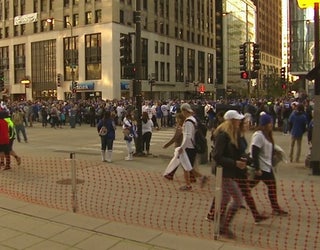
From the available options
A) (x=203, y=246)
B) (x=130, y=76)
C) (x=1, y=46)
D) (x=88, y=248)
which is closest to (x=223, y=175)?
(x=203, y=246)

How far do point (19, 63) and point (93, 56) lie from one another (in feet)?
47.8

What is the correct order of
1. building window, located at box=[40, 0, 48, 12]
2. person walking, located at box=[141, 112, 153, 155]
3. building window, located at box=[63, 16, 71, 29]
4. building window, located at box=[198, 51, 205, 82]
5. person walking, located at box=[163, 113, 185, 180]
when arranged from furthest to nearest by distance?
building window, located at box=[198, 51, 205, 82], building window, located at box=[40, 0, 48, 12], building window, located at box=[63, 16, 71, 29], person walking, located at box=[141, 112, 153, 155], person walking, located at box=[163, 113, 185, 180]

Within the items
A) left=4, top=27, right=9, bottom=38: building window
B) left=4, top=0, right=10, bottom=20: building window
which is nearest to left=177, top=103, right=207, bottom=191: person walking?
left=4, top=27, right=9, bottom=38: building window

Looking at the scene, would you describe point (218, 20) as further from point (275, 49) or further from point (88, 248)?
point (88, 248)

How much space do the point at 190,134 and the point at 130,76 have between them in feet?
22.2

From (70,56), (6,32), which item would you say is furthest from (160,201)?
(6,32)

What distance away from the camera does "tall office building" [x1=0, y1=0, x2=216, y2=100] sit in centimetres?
5381

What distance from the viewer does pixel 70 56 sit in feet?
185

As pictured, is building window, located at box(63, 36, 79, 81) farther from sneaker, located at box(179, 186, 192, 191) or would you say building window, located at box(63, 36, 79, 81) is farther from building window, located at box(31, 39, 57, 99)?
sneaker, located at box(179, 186, 192, 191)

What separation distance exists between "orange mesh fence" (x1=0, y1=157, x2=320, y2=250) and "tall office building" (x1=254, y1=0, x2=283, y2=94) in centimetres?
12119

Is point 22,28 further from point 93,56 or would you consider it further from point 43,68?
point 93,56

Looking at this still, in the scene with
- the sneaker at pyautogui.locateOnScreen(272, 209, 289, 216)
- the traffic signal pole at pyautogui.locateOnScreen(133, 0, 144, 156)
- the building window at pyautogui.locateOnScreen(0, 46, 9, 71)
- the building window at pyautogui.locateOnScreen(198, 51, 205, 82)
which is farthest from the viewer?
the building window at pyautogui.locateOnScreen(198, 51, 205, 82)

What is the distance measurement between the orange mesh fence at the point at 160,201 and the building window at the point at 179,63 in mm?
59792

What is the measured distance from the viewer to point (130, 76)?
15094mm
